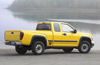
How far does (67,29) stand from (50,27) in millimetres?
Result: 1000


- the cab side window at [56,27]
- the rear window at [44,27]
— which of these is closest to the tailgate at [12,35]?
the rear window at [44,27]

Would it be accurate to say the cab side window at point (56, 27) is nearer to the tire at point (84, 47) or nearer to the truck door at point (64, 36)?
the truck door at point (64, 36)

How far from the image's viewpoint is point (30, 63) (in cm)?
1377

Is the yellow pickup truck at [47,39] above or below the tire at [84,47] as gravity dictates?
above

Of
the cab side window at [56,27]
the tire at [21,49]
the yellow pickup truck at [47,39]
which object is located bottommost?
the tire at [21,49]

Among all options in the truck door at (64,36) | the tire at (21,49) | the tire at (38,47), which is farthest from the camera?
the truck door at (64,36)

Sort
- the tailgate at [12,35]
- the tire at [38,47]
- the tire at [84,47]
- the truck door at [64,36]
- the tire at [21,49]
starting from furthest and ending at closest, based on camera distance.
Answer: the tire at [84,47]
the truck door at [64,36]
the tire at [21,49]
the tire at [38,47]
the tailgate at [12,35]

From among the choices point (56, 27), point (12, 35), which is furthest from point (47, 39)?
point (12, 35)

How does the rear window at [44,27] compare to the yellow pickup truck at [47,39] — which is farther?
the rear window at [44,27]

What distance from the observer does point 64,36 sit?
18.7 meters

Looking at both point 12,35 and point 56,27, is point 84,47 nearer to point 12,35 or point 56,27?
point 56,27

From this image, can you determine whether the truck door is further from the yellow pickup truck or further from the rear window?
the rear window

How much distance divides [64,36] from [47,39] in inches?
42.3

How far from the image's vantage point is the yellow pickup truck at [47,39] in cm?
1722
